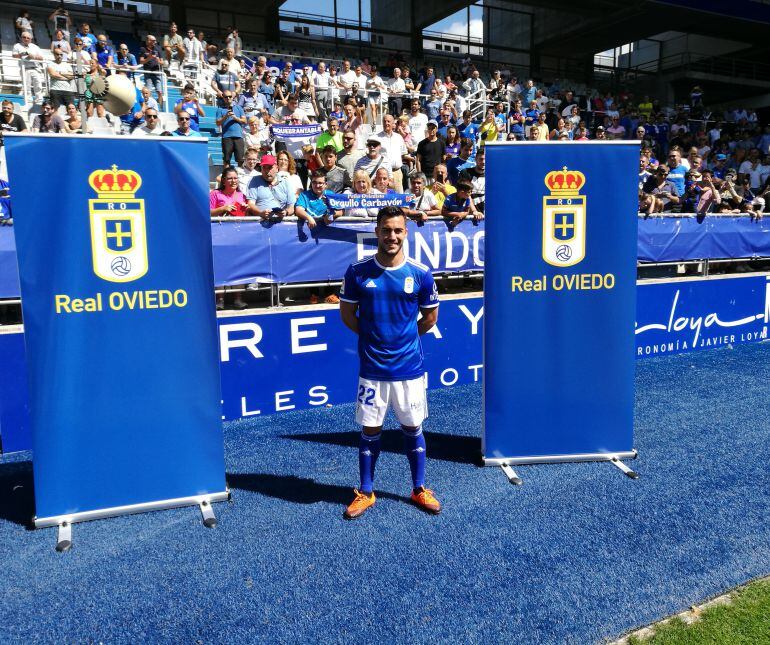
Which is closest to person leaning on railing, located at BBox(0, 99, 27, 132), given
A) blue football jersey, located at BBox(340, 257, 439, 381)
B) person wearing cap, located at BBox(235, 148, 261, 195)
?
person wearing cap, located at BBox(235, 148, 261, 195)

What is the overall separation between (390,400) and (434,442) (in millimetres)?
1724

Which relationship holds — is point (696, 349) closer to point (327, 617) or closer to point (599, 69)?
point (327, 617)

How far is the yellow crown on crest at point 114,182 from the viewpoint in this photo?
4.39 metres

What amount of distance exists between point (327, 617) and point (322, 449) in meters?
2.59

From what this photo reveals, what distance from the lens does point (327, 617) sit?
3574mm

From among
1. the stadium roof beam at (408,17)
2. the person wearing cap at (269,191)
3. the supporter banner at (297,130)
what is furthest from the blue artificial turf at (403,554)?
the stadium roof beam at (408,17)

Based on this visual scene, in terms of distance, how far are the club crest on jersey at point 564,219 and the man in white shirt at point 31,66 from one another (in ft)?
40.3

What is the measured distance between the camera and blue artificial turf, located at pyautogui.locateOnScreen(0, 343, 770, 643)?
3.55 m

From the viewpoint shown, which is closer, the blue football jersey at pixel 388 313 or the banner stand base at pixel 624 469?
Result: the blue football jersey at pixel 388 313

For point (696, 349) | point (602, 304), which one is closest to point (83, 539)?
point (602, 304)

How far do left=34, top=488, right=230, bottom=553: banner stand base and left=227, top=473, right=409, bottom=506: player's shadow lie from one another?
0.32m

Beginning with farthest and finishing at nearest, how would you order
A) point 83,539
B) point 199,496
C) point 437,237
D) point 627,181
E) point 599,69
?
point 599,69 < point 437,237 < point 627,181 < point 199,496 < point 83,539

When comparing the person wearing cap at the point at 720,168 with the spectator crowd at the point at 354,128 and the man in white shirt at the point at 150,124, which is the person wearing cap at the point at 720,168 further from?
the man in white shirt at the point at 150,124

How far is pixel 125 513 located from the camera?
189 inches
